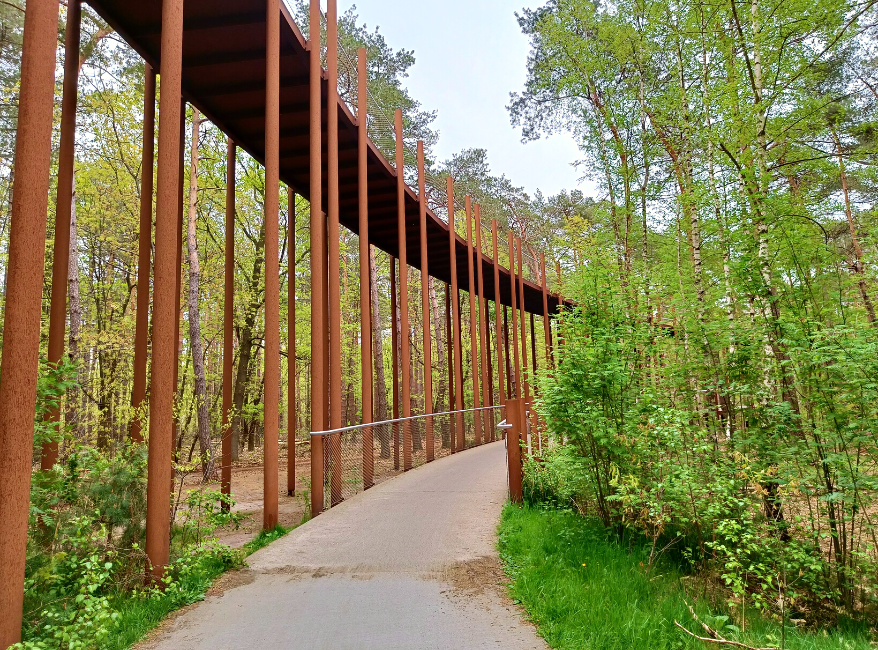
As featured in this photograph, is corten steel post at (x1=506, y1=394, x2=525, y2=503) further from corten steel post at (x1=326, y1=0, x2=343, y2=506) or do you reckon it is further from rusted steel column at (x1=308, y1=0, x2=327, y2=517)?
corten steel post at (x1=326, y1=0, x2=343, y2=506)

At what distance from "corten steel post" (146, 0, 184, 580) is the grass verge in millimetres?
258

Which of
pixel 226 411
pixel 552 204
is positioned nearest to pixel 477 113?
pixel 552 204

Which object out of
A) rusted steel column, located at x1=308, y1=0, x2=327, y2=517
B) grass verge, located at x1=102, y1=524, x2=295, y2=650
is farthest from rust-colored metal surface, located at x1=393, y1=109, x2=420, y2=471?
grass verge, located at x1=102, y1=524, x2=295, y2=650

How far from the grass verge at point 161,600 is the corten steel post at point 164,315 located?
0.84 ft

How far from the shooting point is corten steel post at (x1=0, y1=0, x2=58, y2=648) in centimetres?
325

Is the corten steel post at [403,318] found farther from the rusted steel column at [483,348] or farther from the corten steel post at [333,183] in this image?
the rusted steel column at [483,348]

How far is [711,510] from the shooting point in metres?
4.51

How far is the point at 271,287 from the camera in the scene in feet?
22.1

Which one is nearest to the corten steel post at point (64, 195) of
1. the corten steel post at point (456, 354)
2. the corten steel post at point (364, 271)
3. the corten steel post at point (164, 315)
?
the corten steel post at point (164, 315)

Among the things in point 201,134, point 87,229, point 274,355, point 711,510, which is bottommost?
point 711,510

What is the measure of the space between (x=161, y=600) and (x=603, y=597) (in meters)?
3.50

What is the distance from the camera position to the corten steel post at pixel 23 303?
3254mm

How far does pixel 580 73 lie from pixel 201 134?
1161 centimetres

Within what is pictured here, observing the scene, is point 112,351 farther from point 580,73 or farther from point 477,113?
point 477,113
